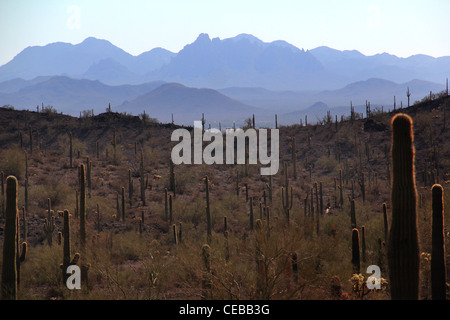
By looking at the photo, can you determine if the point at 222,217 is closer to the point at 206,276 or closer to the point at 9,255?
the point at 206,276

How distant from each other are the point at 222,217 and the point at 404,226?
55.6 feet

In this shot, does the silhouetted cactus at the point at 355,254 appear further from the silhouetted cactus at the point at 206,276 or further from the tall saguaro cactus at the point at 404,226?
the tall saguaro cactus at the point at 404,226

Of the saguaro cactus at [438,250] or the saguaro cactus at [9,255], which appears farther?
the saguaro cactus at [9,255]

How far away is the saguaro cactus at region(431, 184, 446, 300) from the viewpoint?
33.6 feet

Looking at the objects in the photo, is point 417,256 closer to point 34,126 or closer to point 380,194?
point 380,194

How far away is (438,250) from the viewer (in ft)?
33.8

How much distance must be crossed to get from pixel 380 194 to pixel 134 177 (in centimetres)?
1920

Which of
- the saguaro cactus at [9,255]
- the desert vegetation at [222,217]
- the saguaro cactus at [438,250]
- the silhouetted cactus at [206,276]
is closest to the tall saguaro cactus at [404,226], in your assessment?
the desert vegetation at [222,217]

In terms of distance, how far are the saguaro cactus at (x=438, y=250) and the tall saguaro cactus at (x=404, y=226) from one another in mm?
2105

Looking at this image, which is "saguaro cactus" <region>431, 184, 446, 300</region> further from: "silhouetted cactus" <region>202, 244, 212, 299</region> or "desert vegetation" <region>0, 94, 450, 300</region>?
"silhouetted cactus" <region>202, 244, 212, 299</region>

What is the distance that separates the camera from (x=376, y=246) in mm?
17828

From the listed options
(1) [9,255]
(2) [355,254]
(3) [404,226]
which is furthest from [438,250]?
(1) [9,255]

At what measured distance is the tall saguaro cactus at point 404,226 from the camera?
8406mm
